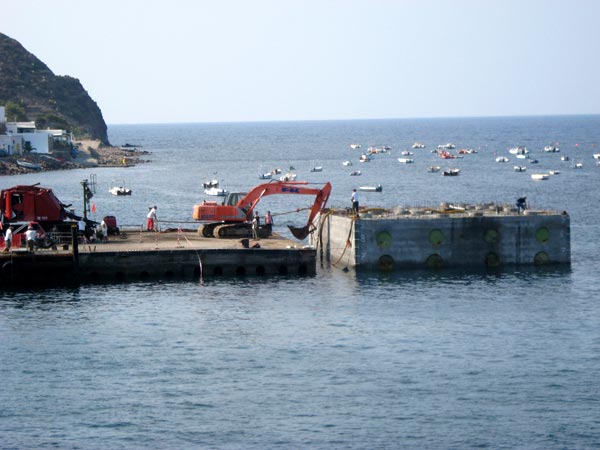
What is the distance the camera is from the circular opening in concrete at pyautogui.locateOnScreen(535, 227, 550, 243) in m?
77.1

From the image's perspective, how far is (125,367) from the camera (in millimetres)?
53000

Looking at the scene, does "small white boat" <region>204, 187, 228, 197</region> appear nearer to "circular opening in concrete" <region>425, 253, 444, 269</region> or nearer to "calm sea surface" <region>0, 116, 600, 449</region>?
"calm sea surface" <region>0, 116, 600, 449</region>

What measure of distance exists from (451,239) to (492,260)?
3257 millimetres

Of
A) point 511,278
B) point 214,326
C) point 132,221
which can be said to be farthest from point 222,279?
point 132,221

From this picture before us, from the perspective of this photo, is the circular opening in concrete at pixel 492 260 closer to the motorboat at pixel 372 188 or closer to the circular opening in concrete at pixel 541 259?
the circular opening in concrete at pixel 541 259

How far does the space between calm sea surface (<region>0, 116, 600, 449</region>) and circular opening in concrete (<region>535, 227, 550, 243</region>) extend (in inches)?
88.2

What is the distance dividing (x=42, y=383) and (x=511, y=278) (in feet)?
113

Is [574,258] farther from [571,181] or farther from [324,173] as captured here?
[324,173]

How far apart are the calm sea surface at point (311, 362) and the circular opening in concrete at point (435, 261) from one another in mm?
1022

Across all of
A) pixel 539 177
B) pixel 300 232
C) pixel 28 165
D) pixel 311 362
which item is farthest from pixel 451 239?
pixel 28 165

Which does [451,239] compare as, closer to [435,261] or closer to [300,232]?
[435,261]

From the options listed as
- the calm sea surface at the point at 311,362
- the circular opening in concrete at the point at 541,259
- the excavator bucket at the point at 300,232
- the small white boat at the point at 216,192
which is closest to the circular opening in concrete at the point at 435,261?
the calm sea surface at the point at 311,362

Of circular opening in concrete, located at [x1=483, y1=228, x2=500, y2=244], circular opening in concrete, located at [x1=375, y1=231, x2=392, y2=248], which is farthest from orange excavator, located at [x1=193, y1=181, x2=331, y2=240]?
circular opening in concrete, located at [x1=483, y1=228, x2=500, y2=244]

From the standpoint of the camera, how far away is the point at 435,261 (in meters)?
76.1
